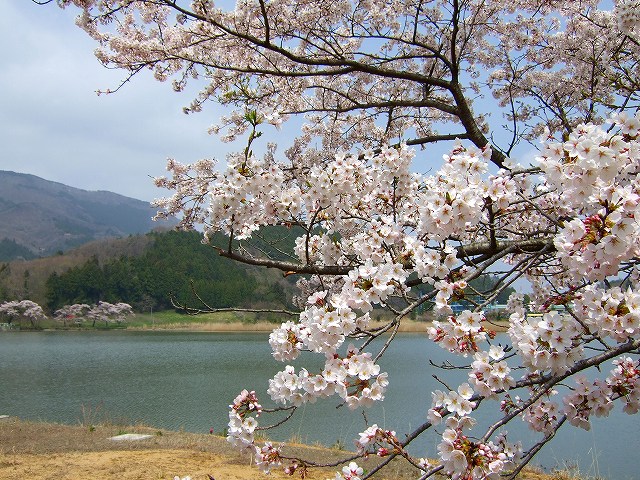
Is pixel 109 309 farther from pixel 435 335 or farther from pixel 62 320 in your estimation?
pixel 435 335

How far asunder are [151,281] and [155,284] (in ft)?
2.06

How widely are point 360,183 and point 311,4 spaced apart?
130 inches

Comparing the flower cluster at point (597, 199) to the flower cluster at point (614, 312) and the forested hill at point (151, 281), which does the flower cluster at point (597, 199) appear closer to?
the flower cluster at point (614, 312)

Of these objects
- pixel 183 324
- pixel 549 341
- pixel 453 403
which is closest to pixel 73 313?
pixel 183 324

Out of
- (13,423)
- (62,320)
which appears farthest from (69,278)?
(13,423)

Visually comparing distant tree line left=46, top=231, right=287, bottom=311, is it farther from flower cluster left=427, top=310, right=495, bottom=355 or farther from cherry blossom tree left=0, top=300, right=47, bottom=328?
flower cluster left=427, top=310, right=495, bottom=355

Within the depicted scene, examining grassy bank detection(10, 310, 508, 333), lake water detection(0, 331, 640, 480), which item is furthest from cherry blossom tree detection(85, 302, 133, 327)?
lake water detection(0, 331, 640, 480)

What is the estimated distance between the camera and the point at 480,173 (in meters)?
1.97

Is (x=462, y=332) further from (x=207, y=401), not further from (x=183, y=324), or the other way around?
(x=183, y=324)

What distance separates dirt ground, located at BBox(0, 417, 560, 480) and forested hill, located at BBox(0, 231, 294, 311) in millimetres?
47072

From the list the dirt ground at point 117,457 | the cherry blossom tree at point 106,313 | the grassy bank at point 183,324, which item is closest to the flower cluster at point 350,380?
the dirt ground at point 117,457

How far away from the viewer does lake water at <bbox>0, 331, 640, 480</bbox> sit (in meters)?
9.93

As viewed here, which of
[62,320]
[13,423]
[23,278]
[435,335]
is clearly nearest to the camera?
[435,335]

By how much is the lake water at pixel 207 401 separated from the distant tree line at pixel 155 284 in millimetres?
34652
